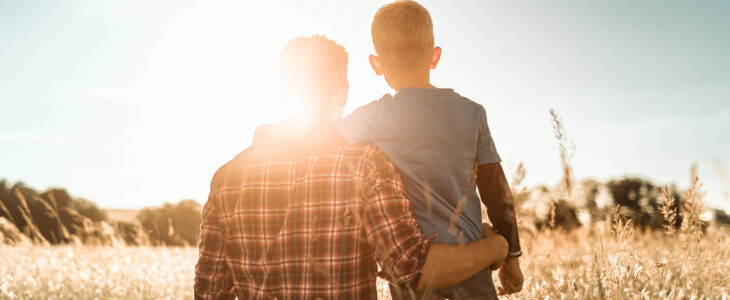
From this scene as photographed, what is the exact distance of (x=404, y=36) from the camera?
2.24m

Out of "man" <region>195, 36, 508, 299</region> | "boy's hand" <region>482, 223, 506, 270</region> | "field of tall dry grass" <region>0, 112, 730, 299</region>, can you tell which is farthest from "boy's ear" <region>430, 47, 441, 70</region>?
"boy's hand" <region>482, 223, 506, 270</region>

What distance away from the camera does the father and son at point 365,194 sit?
5.89 feet

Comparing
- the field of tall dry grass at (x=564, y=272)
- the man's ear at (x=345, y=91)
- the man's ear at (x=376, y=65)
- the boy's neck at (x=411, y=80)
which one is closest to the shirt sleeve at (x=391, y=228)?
the man's ear at (x=345, y=91)

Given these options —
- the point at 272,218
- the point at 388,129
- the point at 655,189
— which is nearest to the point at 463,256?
the point at 388,129

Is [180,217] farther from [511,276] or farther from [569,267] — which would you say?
[511,276]

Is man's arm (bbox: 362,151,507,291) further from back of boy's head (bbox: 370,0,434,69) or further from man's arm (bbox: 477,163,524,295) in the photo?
back of boy's head (bbox: 370,0,434,69)

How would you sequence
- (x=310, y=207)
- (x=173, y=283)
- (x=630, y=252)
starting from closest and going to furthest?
1. (x=310, y=207)
2. (x=630, y=252)
3. (x=173, y=283)

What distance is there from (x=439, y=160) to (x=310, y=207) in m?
0.63

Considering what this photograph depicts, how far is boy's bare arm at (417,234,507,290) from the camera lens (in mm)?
1788

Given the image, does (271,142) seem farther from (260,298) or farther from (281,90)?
(260,298)

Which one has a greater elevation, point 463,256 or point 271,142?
point 271,142

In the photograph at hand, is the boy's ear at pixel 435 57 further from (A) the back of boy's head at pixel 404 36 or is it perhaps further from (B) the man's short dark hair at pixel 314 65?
(B) the man's short dark hair at pixel 314 65

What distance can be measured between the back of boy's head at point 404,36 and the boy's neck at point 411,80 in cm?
5

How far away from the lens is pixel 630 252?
2.62 meters
